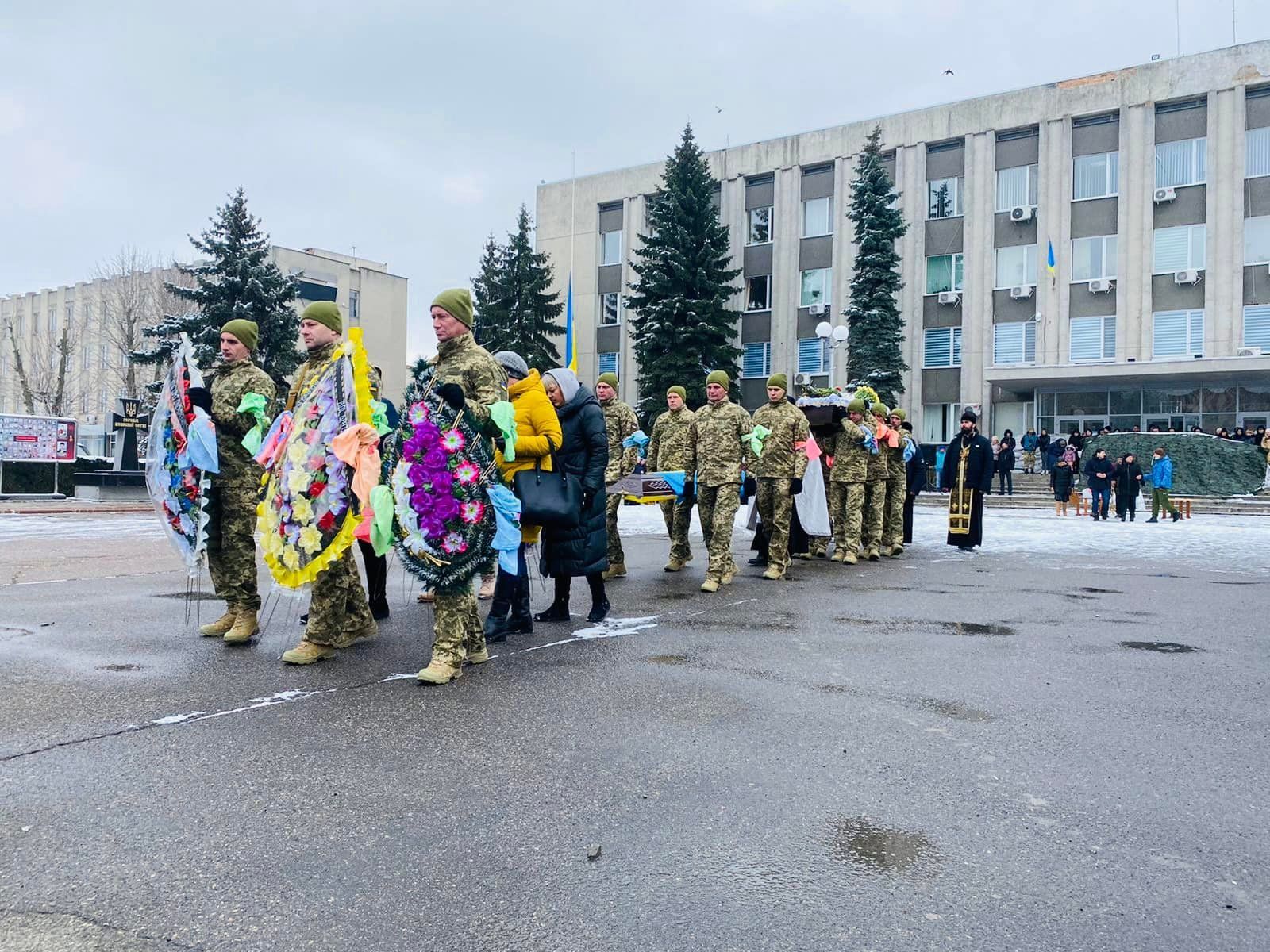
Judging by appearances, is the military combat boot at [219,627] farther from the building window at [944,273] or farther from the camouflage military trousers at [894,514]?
the building window at [944,273]

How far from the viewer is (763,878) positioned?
3.06m

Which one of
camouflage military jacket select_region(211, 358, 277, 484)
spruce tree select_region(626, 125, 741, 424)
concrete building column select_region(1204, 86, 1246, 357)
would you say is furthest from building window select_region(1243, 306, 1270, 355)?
camouflage military jacket select_region(211, 358, 277, 484)

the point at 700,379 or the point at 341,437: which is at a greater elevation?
the point at 700,379

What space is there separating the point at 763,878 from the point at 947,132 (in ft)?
141

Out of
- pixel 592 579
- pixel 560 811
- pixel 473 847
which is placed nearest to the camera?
pixel 473 847

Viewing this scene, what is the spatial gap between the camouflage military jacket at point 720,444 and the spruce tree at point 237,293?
25.6 m

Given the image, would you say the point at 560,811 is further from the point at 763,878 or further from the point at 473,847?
the point at 763,878

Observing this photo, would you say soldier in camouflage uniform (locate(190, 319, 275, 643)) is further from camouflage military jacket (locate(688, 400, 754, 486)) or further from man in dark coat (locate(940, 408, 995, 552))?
man in dark coat (locate(940, 408, 995, 552))

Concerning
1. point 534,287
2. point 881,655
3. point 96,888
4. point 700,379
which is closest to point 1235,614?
point 881,655

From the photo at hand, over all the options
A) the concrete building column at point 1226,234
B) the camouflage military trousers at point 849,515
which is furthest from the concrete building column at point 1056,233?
the camouflage military trousers at point 849,515

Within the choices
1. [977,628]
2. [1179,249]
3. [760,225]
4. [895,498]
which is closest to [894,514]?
[895,498]

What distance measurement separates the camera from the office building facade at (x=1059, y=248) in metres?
36.4

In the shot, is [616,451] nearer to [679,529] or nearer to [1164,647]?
[679,529]

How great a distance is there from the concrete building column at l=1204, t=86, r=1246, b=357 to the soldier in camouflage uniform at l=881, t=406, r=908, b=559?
28100mm
